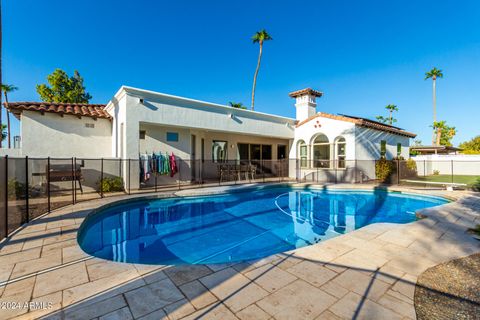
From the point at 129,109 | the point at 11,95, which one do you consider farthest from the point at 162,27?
the point at 11,95

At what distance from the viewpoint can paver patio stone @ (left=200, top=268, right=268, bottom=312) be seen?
2.25 m

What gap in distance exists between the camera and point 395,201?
9.45 meters

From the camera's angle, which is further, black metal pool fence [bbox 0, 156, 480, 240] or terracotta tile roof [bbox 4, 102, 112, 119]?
terracotta tile roof [bbox 4, 102, 112, 119]

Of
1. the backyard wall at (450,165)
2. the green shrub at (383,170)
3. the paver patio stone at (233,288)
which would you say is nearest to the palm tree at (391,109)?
the backyard wall at (450,165)

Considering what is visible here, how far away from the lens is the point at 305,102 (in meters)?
15.6

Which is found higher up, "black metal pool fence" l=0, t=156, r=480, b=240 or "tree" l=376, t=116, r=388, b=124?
"tree" l=376, t=116, r=388, b=124

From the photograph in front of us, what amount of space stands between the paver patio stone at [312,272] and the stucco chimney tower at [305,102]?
13.9 metres

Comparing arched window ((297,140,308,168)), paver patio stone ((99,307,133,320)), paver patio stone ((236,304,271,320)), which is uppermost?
arched window ((297,140,308,168))

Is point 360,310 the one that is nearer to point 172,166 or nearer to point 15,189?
point 172,166

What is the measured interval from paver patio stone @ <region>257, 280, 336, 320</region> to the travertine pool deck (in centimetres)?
1

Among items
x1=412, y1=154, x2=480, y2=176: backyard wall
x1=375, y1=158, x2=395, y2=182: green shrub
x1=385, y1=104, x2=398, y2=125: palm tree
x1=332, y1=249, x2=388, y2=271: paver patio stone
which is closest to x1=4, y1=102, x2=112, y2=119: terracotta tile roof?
x1=332, y1=249, x2=388, y2=271: paver patio stone

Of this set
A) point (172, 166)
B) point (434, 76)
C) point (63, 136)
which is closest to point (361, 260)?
point (172, 166)

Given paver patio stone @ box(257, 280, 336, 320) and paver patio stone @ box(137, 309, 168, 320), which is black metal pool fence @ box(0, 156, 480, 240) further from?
paver patio stone @ box(257, 280, 336, 320)

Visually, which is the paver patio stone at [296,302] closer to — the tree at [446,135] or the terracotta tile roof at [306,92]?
the terracotta tile roof at [306,92]
